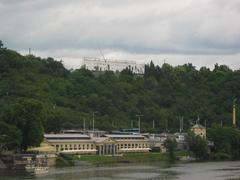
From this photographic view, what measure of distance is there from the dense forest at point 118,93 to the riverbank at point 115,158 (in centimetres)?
1260

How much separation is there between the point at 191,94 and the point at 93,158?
71435 mm

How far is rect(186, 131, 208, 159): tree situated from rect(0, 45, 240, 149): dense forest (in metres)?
21.8

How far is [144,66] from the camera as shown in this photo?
7146 inches

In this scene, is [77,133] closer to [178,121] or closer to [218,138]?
[218,138]

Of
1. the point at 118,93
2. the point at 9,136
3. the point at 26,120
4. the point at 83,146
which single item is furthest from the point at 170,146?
the point at 118,93

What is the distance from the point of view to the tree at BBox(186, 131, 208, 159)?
104m

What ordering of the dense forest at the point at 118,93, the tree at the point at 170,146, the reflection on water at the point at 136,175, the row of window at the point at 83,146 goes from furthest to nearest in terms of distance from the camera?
the dense forest at the point at 118,93, the tree at the point at 170,146, the row of window at the point at 83,146, the reflection on water at the point at 136,175

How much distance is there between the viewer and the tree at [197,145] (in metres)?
104

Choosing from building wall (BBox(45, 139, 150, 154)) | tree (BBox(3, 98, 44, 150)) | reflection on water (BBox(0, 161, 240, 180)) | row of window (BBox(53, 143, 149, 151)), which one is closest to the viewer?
reflection on water (BBox(0, 161, 240, 180))

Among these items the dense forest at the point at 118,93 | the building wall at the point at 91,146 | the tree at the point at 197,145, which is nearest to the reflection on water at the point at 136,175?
the building wall at the point at 91,146

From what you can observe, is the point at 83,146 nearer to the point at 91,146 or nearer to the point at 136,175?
the point at 91,146

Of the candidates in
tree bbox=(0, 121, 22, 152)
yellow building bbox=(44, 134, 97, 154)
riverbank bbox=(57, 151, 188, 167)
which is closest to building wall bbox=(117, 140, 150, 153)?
riverbank bbox=(57, 151, 188, 167)

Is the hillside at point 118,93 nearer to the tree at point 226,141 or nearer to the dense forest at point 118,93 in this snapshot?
the dense forest at point 118,93

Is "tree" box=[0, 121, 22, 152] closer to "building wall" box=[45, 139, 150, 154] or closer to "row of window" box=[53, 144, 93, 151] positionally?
"building wall" box=[45, 139, 150, 154]
